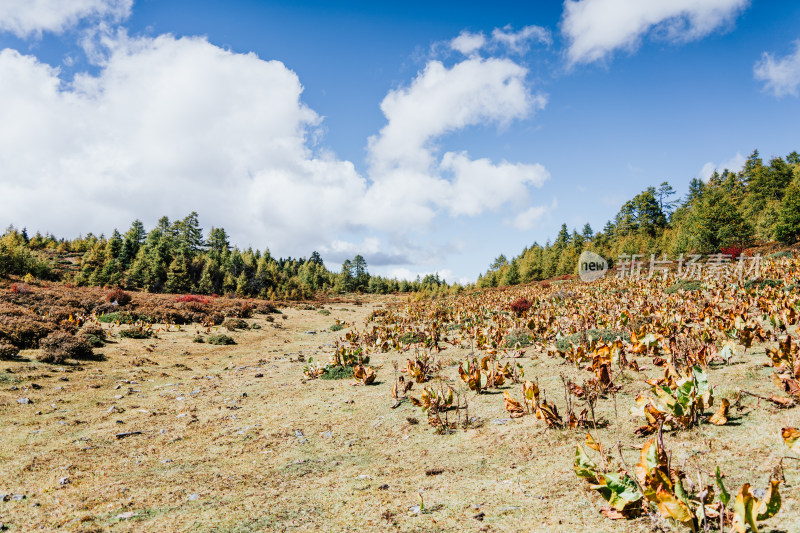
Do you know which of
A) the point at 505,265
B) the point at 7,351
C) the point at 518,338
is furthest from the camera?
the point at 505,265

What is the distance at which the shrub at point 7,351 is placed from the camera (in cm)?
1071

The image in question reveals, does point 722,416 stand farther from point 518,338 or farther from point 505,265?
point 505,265

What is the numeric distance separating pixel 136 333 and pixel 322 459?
15356 mm

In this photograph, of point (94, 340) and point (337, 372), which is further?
point (94, 340)

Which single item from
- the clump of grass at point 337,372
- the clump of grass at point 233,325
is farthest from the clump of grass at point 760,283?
the clump of grass at point 233,325

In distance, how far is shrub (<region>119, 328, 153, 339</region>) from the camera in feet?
53.0

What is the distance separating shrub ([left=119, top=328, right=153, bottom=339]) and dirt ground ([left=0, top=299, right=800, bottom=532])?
7.26 metres

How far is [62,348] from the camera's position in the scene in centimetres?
1169

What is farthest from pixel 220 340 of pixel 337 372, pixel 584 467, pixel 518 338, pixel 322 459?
pixel 584 467

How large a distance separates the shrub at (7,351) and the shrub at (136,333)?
505 centimetres

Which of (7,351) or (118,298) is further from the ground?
(118,298)

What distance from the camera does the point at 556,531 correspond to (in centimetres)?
287

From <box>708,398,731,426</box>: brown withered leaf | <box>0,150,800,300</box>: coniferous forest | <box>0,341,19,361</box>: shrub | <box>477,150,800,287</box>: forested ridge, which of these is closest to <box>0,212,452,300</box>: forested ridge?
<box>0,150,800,300</box>: coniferous forest

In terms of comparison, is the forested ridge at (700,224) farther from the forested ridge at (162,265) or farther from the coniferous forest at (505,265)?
the forested ridge at (162,265)
